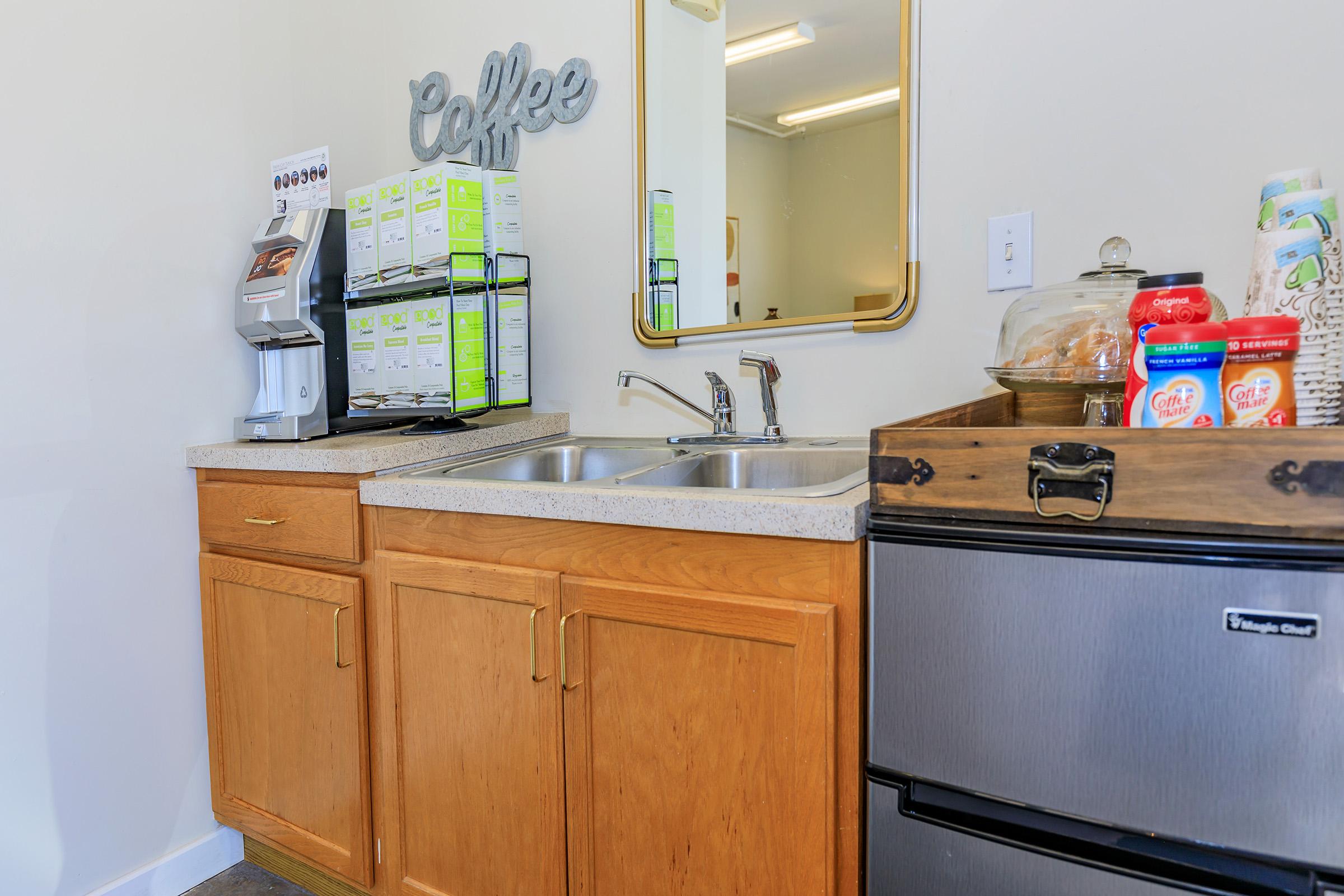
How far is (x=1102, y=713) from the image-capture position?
80cm

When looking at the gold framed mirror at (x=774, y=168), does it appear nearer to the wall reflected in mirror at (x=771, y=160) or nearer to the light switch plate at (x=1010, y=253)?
the wall reflected in mirror at (x=771, y=160)

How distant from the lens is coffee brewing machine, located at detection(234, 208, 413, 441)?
1715mm

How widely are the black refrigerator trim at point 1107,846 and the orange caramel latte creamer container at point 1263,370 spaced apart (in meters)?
0.44

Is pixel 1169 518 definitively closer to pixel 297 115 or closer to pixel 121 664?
pixel 121 664

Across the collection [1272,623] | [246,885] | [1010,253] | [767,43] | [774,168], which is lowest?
[246,885]

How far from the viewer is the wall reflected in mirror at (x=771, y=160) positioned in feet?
4.88

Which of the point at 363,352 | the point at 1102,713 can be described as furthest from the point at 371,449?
the point at 1102,713

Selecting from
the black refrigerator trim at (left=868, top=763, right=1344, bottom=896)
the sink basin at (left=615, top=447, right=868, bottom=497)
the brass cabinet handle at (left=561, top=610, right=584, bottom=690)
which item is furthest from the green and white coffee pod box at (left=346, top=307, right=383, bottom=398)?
the black refrigerator trim at (left=868, top=763, right=1344, bottom=896)

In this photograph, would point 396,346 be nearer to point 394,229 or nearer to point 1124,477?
point 394,229

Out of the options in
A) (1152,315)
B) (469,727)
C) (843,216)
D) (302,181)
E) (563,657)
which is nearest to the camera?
(1152,315)

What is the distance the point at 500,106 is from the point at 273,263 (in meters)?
0.70

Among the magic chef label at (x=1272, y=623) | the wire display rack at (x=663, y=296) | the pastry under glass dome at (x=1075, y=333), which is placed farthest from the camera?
the wire display rack at (x=663, y=296)

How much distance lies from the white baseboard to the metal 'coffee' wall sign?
1.78 m

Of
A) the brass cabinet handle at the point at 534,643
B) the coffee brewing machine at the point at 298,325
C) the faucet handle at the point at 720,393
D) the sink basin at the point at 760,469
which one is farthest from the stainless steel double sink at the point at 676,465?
the coffee brewing machine at the point at 298,325
